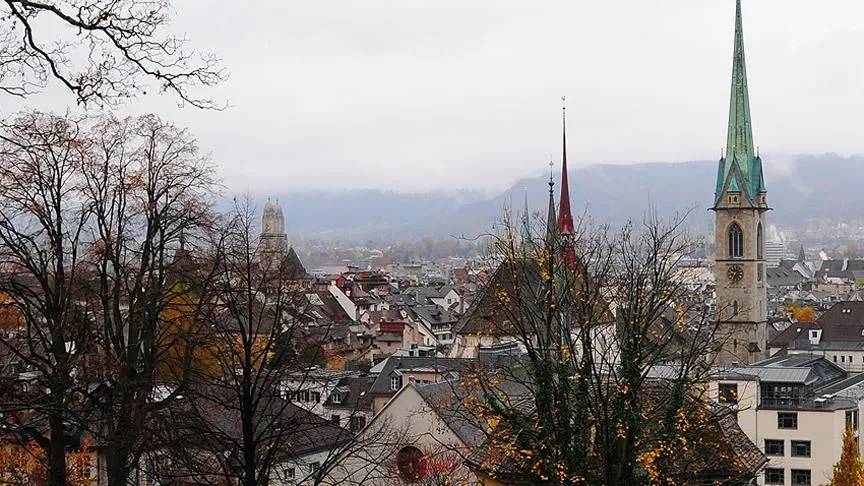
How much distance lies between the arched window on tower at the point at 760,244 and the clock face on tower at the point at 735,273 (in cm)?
151

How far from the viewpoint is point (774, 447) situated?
1919 inches

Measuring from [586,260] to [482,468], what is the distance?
464cm

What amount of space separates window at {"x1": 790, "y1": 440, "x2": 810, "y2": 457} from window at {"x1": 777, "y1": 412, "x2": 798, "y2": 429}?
0.61 metres

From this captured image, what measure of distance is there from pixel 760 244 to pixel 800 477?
4042 centimetres

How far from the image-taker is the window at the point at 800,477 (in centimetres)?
4775

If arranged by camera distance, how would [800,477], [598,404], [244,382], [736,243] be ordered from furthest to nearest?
[736,243]
[800,477]
[598,404]
[244,382]

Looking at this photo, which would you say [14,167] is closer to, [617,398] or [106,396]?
[106,396]

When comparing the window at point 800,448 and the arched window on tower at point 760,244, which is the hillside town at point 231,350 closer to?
the window at point 800,448

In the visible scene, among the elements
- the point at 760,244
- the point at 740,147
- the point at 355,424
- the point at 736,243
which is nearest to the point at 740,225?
the point at 736,243

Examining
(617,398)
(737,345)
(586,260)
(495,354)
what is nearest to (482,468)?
(617,398)

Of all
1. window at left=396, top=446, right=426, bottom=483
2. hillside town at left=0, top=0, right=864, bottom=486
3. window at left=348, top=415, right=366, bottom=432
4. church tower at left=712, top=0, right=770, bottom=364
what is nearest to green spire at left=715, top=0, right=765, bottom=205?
church tower at left=712, top=0, right=770, bottom=364

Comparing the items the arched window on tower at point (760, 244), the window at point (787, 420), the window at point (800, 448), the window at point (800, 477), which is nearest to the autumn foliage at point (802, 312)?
the arched window on tower at point (760, 244)

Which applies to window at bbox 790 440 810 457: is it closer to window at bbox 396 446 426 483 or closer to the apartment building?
the apartment building

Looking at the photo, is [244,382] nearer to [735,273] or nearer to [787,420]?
[787,420]
